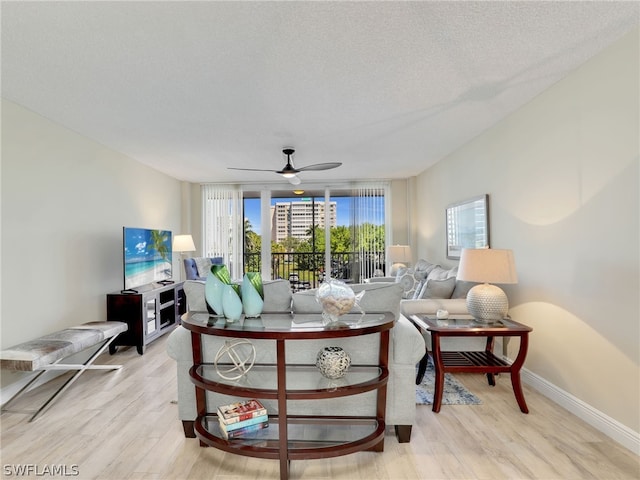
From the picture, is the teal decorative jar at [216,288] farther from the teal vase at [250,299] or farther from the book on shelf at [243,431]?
the book on shelf at [243,431]

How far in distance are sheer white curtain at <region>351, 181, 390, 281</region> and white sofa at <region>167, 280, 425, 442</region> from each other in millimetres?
4568

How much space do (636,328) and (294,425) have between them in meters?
2.16

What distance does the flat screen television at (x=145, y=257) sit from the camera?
13.5ft

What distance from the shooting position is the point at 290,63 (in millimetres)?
2307

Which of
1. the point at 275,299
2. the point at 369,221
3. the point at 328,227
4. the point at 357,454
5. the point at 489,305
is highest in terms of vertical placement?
the point at 369,221

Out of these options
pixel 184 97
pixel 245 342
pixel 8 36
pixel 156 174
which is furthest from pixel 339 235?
pixel 8 36

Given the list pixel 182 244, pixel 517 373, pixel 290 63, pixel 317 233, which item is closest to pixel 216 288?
pixel 290 63

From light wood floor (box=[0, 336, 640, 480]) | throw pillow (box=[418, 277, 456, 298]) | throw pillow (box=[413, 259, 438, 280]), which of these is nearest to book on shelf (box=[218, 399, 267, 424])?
light wood floor (box=[0, 336, 640, 480])

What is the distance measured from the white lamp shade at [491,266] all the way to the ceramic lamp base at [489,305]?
0.50 ft

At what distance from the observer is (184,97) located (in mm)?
2807

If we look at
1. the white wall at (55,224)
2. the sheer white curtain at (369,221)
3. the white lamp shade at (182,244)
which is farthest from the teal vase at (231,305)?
the sheer white curtain at (369,221)

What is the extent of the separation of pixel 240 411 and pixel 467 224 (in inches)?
135

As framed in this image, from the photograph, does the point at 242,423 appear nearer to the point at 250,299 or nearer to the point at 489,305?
the point at 250,299

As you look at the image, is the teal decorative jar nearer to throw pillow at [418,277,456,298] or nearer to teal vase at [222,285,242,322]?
teal vase at [222,285,242,322]
